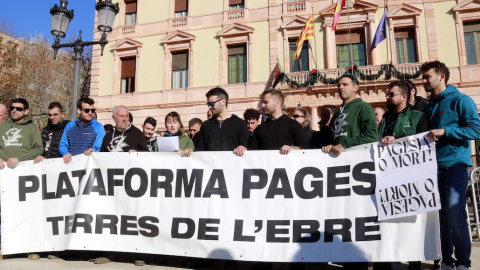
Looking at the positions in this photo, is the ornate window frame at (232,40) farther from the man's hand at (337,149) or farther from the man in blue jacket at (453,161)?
the man in blue jacket at (453,161)

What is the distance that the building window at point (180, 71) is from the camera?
18.5 m

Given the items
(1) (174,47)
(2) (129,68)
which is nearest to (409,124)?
(1) (174,47)

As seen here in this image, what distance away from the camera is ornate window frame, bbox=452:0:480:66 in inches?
604

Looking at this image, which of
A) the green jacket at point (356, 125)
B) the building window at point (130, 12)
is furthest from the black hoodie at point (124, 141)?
the building window at point (130, 12)

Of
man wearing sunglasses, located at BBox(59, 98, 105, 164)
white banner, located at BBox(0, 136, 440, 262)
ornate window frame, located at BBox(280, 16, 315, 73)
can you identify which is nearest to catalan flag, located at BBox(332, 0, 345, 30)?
ornate window frame, located at BBox(280, 16, 315, 73)

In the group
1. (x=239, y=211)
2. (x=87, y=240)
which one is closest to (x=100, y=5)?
(x=87, y=240)

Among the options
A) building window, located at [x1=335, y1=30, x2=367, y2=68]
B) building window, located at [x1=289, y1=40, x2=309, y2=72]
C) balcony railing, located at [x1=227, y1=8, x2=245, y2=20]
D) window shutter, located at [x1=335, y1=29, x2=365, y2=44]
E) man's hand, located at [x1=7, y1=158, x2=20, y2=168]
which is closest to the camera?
man's hand, located at [x1=7, y1=158, x2=20, y2=168]

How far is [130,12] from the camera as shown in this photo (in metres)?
19.7

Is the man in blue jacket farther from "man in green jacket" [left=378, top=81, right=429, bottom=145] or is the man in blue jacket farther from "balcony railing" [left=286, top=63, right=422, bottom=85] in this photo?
"balcony railing" [left=286, top=63, right=422, bottom=85]

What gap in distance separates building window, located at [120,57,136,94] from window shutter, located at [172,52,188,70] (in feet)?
7.86

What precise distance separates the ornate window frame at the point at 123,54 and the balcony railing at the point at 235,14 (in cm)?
500

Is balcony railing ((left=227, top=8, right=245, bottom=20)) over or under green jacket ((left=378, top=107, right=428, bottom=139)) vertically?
over

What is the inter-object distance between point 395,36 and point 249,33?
6823mm

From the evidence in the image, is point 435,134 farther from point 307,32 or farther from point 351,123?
point 307,32
